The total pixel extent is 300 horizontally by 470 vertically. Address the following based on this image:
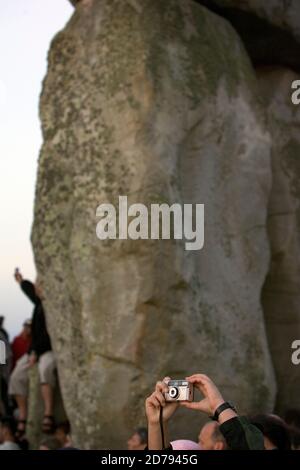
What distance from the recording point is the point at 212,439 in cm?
432

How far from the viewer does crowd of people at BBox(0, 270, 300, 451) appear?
3242mm

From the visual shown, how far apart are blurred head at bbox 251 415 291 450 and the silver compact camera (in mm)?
431

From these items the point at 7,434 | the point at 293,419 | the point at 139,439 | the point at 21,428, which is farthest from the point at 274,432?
the point at 21,428

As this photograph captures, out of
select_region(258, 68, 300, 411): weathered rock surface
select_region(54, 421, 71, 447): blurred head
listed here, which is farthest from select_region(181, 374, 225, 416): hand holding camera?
select_region(258, 68, 300, 411): weathered rock surface

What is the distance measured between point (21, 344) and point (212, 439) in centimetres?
563

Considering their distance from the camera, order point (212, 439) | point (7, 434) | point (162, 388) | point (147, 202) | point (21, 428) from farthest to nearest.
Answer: point (21, 428)
point (7, 434)
point (147, 202)
point (212, 439)
point (162, 388)

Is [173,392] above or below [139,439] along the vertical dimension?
above

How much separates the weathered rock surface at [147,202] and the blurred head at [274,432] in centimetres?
330

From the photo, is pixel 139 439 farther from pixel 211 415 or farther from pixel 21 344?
pixel 21 344

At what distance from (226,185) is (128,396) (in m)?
1.71

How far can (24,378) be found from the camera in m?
8.74

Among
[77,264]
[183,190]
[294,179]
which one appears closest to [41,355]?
[77,264]

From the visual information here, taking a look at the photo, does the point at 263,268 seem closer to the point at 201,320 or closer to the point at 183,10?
the point at 201,320

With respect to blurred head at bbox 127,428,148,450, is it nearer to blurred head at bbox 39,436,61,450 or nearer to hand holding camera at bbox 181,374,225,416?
blurred head at bbox 39,436,61,450
